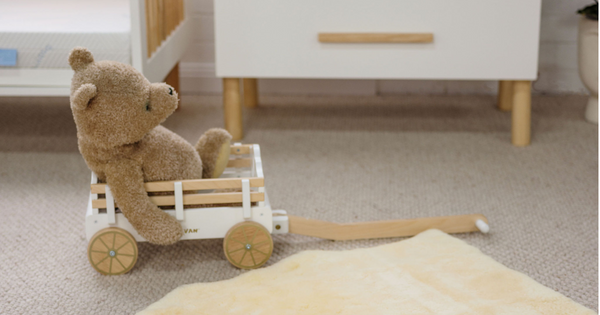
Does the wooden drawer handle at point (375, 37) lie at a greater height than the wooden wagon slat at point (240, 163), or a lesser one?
greater

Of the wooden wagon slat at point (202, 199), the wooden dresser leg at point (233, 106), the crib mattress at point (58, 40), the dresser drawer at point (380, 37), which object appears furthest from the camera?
the wooden dresser leg at point (233, 106)

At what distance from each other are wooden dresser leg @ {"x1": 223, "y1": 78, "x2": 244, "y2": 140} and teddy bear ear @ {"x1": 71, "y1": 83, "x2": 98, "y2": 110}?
2.35ft

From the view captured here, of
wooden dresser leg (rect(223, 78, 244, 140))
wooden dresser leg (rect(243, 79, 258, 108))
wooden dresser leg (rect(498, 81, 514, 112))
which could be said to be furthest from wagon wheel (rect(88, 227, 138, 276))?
wooden dresser leg (rect(498, 81, 514, 112))

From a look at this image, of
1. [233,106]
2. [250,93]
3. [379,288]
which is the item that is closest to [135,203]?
[379,288]

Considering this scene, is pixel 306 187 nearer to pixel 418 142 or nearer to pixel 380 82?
pixel 418 142

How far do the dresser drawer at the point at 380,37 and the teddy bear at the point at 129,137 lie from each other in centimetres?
56

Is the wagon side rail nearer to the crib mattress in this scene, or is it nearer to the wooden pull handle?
the wooden pull handle

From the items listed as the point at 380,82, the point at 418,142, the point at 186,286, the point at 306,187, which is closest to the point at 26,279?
the point at 186,286

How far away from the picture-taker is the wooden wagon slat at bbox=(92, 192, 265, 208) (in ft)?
2.94

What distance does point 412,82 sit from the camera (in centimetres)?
196

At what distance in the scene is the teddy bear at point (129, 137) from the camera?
2.71ft

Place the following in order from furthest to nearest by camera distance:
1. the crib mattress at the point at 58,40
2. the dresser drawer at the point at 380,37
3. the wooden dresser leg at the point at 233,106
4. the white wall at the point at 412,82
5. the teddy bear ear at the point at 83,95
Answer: the white wall at the point at 412,82
the wooden dresser leg at the point at 233,106
the dresser drawer at the point at 380,37
the crib mattress at the point at 58,40
the teddy bear ear at the point at 83,95

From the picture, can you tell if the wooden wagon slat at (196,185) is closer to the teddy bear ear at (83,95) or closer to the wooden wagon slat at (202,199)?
the wooden wagon slat at (202,199)

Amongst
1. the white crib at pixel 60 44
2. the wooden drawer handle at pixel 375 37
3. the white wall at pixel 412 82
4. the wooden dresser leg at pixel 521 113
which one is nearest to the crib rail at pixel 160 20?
the white crib at pixel 60 44
